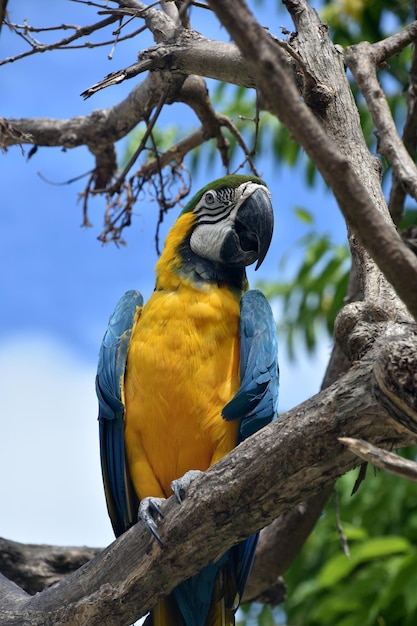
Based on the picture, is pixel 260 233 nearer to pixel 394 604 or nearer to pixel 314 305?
pixel 394 604

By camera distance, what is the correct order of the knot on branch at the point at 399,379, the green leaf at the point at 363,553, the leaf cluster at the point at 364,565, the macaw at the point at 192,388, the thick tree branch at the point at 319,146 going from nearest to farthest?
the thick tree branch at the point at 319,146 < the knot on branch at the point at 399,379 < the macaw at the point at 192,388 < the leaf cluster at the point at 364,565 < the green leaf at the point at 363,553

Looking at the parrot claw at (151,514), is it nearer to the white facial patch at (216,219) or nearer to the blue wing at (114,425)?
the blue wing at (114,425)

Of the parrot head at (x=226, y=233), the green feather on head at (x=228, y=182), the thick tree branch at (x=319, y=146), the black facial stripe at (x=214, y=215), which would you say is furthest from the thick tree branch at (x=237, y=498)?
the green feather on head at (x=228, y=182)

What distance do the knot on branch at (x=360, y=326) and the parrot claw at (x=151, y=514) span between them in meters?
0.72

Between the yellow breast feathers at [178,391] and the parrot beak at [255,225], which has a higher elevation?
the parrot beak at [255,225]

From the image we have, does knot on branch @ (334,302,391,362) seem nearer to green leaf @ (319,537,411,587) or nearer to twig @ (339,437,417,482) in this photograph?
twig @ (339,437,417,482)

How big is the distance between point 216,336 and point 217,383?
0.17 metres

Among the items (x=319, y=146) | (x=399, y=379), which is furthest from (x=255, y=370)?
(x=319, y=146)

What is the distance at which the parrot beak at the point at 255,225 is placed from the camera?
2990 mm

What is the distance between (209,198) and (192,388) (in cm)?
81

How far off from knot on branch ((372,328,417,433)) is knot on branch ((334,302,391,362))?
250 mm

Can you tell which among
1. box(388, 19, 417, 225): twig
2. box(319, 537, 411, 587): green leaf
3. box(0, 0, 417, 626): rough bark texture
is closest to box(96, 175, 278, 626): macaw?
box(0, 0, 417, 626): rough bark texture

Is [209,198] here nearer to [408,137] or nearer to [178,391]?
[178,391]

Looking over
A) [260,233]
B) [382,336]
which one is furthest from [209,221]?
[382,336]
